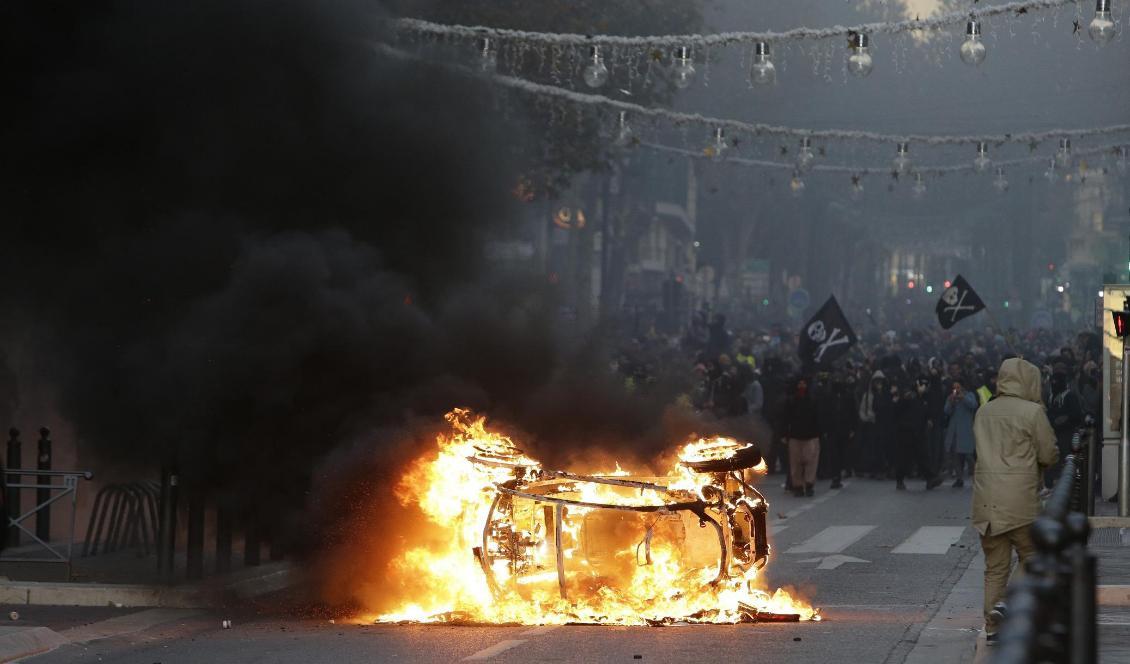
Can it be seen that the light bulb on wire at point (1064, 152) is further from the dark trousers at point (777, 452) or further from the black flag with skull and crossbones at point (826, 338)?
the dark trousers at point (777, 452)

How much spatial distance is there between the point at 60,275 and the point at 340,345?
3097 millimetres

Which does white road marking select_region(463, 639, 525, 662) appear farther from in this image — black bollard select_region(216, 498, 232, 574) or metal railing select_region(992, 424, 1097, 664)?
metal railing select_region(992, 424, 1097, 664)

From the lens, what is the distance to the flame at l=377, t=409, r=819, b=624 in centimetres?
988

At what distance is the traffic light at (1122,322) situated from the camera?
1681 cm

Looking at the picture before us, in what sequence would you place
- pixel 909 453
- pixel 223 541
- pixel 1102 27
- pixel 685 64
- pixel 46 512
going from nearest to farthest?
pixel 223 541, pixel 46 512, pixel 1102 27, pixel 685 64, pixel 909 453

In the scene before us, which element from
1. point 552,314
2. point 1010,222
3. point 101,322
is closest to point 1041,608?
point 552,314

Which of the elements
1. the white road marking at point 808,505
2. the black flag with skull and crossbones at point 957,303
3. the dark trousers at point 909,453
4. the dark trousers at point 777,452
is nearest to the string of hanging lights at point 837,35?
the white road marking at point 808,505

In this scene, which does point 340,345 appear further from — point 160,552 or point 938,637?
point 938,637

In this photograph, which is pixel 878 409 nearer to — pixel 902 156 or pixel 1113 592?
pixel 902 156

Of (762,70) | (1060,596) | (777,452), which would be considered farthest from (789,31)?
(1060,596)

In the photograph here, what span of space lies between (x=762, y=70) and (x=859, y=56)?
0.88m

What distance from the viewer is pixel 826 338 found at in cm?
→ 2516

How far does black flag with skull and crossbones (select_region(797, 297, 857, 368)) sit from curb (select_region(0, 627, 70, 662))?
53.2ft

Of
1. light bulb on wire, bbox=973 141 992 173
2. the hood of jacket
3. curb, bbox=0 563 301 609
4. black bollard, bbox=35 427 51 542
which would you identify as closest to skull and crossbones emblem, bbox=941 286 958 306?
light bulb on wire, bbox=973 141 992 173
